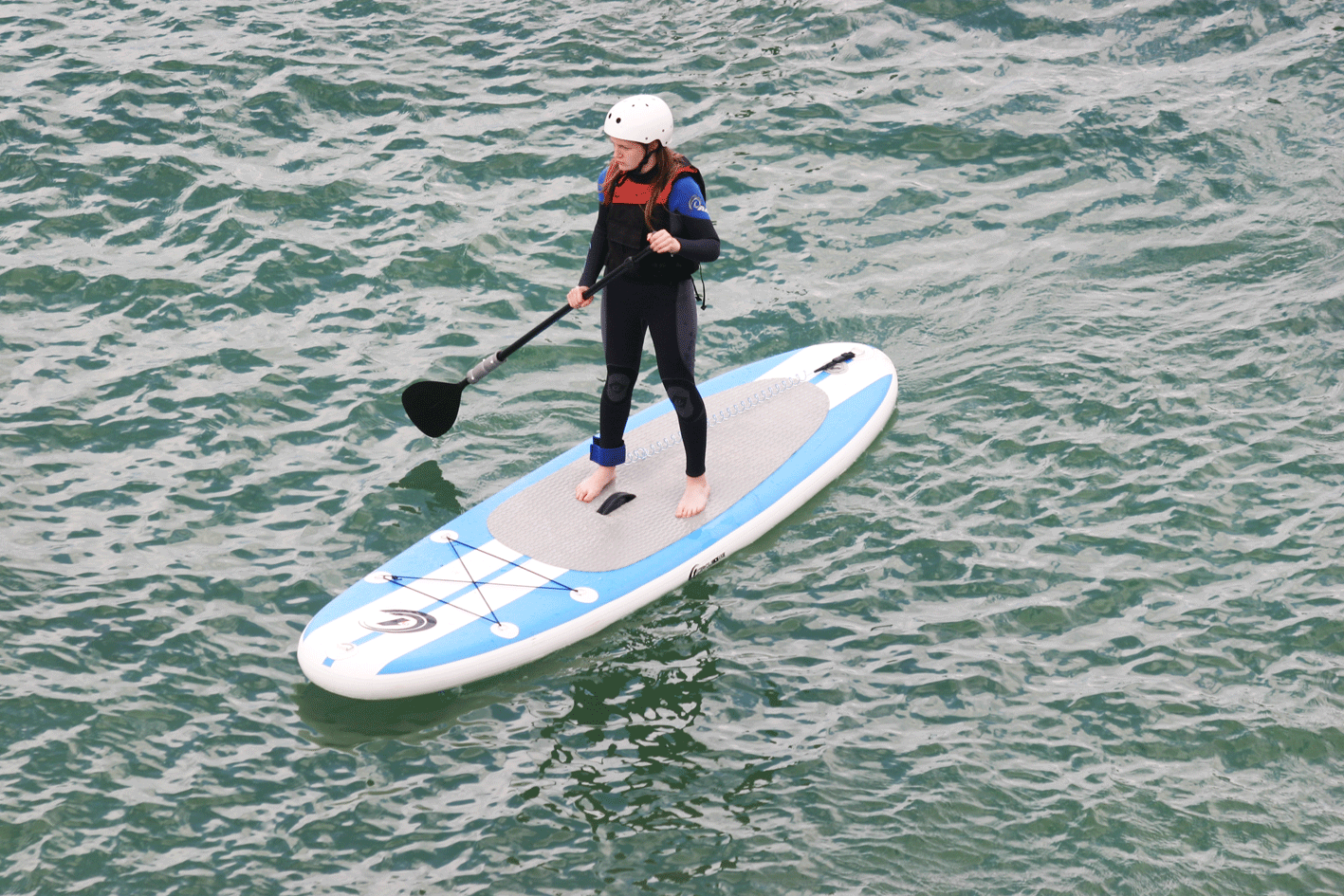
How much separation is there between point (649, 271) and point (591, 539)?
1.46 m

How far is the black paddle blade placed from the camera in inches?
306

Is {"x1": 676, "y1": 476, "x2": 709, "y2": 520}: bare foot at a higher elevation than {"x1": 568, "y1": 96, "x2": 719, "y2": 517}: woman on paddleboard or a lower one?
lower

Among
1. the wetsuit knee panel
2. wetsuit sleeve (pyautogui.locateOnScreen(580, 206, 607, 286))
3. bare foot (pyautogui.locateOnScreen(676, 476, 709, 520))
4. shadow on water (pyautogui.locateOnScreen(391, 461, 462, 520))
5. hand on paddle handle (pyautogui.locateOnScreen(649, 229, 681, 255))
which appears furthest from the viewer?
shadow on water (pyautogui.locateOnScreen(391, 461, 462, 520))

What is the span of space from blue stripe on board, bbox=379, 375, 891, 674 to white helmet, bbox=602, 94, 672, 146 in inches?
83.9

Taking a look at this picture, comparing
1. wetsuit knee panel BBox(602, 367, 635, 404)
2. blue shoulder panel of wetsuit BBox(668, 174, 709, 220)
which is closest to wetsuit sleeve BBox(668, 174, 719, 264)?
blue shoulder panel of wetsuit BBox(668, 174, 709, 220)

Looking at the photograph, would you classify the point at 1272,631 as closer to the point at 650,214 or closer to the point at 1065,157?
the point at 650,214

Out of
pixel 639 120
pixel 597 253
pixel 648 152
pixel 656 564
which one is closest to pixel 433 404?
pixel 597 253

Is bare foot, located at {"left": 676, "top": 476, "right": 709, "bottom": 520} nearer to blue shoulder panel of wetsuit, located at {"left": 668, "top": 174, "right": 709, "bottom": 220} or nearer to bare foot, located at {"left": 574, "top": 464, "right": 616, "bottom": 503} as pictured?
bare foot, located at {"left": 574, "top": 464, "right": 616, "bottom": 503}

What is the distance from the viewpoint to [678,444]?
7.79 meters

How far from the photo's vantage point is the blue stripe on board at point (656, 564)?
20.6 ft

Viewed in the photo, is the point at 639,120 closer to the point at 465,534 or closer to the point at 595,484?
the point at 595,484

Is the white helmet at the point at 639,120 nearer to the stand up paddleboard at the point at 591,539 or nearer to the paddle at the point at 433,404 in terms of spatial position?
the paddle at the point at 433,404

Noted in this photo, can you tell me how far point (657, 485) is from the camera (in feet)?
24.6

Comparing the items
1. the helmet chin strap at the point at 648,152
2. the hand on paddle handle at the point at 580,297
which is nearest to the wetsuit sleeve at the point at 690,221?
the helmet chin strap at the point at 648,152
